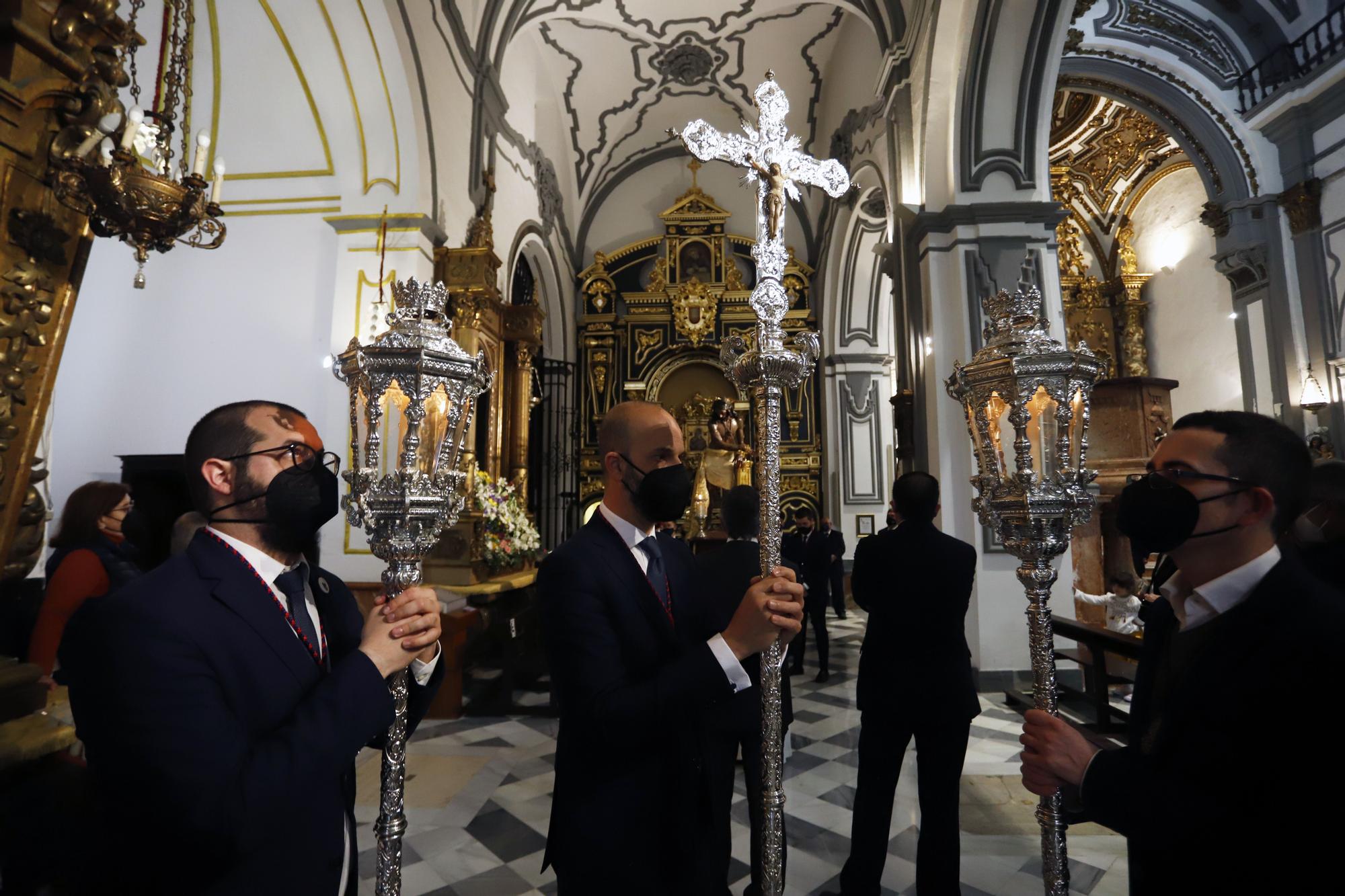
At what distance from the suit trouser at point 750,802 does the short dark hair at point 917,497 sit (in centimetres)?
103

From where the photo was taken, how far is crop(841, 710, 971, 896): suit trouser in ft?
7.88

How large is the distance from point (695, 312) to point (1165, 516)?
12.6 meters

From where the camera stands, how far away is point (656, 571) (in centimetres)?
172

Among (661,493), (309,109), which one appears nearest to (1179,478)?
(661,493)

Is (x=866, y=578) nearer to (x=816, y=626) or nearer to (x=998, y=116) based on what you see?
(x=816, y=626)

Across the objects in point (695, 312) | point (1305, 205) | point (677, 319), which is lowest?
point (1305, 205)

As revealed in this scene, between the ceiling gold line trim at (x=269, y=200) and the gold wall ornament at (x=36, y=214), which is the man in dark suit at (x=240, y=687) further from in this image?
the ceiling gold line trim at (x=269, y=200)

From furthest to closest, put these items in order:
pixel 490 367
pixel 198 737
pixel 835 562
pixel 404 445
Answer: pixel 835 562
pixel 490 367
pixel 404 445
pixel 198 737

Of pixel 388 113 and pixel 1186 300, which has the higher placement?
pixel 388 113

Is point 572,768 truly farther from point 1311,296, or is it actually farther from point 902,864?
point 1311,296

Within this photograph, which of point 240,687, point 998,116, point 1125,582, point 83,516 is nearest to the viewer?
point 240,687

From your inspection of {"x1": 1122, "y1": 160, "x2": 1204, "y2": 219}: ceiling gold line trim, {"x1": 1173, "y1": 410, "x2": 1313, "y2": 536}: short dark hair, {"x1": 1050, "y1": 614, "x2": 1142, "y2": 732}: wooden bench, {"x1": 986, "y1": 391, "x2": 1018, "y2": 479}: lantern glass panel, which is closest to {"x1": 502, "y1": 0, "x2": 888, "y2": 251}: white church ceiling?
{"x1": 1122, "y1": 160, "x2": 1204, "y2": 219}: ceiling gold line trim

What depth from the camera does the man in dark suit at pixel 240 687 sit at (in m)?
1.04

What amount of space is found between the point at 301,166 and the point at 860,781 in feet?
21.1
